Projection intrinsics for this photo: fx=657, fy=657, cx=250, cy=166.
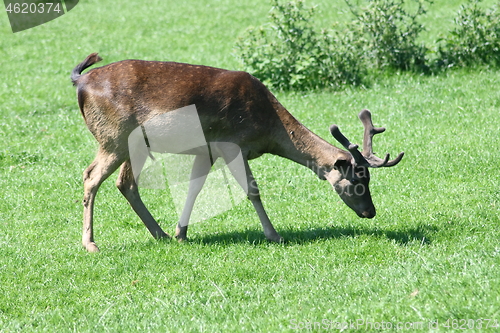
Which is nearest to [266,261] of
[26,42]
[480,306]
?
[480,306]

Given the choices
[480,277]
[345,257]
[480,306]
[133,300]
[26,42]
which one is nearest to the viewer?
[480,306]

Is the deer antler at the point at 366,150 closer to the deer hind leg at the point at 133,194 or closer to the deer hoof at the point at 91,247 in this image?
the deer hind leg at the point at 133,194

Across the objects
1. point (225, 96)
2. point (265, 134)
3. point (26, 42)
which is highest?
point (225, 96)

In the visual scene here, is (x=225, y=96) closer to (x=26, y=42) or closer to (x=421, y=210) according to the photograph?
(x=421, y=210)

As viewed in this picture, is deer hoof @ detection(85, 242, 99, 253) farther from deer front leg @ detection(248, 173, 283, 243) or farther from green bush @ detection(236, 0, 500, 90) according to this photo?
green bush @ detection(236, 0, 500, 90)

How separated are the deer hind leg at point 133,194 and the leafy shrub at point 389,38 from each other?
8440 mm

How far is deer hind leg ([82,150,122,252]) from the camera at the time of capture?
23.8 feet

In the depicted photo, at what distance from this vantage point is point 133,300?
19.2ft

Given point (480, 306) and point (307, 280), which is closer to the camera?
point (480, 306)

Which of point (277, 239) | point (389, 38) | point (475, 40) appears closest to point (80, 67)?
point (277, 239)

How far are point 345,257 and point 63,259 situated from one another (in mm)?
2959

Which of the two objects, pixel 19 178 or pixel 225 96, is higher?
pixel 225 96

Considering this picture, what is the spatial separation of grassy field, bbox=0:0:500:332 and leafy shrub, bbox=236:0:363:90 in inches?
23.8

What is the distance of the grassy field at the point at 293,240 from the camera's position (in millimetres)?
5242
